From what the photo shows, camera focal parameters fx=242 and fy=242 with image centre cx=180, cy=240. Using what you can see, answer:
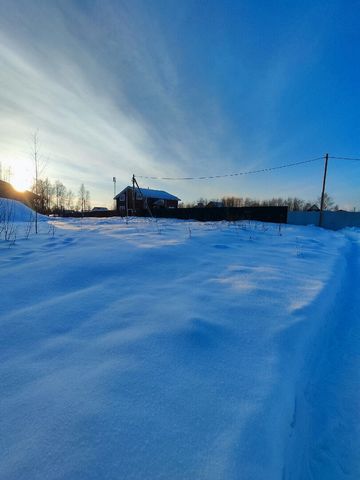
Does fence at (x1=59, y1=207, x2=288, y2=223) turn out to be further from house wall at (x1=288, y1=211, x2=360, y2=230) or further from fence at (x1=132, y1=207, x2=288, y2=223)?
house wall at (x1=288, y1=211, x2=360, y2=230)

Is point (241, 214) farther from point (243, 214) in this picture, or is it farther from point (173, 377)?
point (173, 377)

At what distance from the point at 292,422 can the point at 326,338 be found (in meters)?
1.18

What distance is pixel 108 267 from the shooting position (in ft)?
9.80

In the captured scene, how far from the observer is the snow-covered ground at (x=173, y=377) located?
94cm

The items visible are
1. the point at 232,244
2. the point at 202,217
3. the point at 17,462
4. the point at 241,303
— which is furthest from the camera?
the point at 202,217

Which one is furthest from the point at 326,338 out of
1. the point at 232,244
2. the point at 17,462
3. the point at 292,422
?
the point at 232,244

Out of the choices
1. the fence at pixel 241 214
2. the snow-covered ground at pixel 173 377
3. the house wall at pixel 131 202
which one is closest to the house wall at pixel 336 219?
the fence at pixel 241 214

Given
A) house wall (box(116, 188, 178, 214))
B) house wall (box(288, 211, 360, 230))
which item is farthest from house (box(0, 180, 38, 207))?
house wall (box(288, 211, 360, 230))

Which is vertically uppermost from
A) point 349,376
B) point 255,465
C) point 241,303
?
point 241,303

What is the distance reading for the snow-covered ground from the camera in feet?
3.07

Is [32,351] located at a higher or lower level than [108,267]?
lower

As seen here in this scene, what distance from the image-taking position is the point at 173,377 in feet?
4.33

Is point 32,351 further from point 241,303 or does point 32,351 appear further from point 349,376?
point 349,376

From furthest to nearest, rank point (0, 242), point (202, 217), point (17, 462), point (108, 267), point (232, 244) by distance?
point (202, 217) < point (232, 244) < point (0, 242) < point (108, 267) < point (17, 462)
